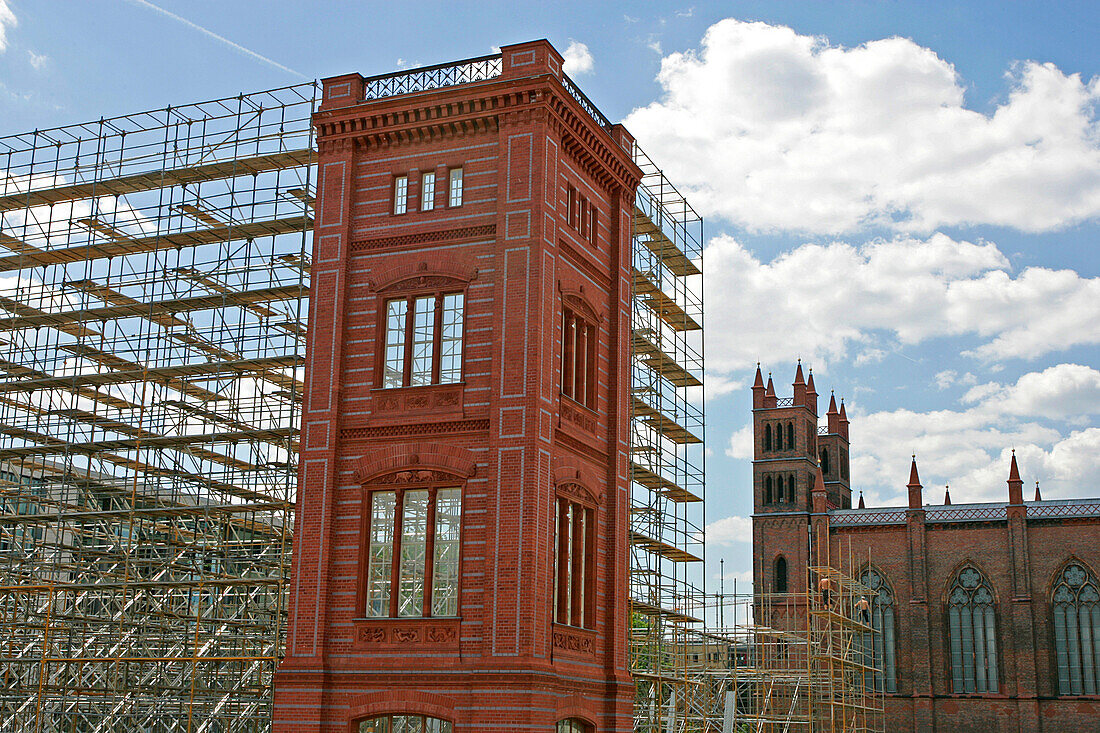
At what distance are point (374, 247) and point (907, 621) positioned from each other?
5535cm

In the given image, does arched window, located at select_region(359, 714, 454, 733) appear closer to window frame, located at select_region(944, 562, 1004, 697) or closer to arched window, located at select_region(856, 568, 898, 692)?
arched window, located at select_region(856, 568, 898, 692)

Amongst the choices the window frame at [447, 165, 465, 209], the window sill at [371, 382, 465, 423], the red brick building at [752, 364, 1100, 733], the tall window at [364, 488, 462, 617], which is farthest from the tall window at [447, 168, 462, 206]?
the red brick building at [752, 364, 1100, 733]

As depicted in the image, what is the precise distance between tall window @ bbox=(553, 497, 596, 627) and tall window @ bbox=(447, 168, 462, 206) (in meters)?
7.26

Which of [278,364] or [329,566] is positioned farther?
[278,364]

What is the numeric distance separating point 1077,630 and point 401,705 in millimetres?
56384

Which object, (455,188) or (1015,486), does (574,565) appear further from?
(1015,486)

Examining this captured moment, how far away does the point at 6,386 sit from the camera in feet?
108

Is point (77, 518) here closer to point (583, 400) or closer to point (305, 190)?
point (305, 190)

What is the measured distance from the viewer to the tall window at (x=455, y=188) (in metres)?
27.2

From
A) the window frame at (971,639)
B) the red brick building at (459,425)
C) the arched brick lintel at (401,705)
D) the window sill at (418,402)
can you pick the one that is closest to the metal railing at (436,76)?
the red brick building at (459,425)

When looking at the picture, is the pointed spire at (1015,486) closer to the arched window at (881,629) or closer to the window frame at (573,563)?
the arched window at (881,629)

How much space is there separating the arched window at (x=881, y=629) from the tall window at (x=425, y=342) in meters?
51.9

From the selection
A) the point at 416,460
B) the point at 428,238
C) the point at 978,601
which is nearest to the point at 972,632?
the point at 978,601

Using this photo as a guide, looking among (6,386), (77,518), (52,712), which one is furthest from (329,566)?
(6,386)
